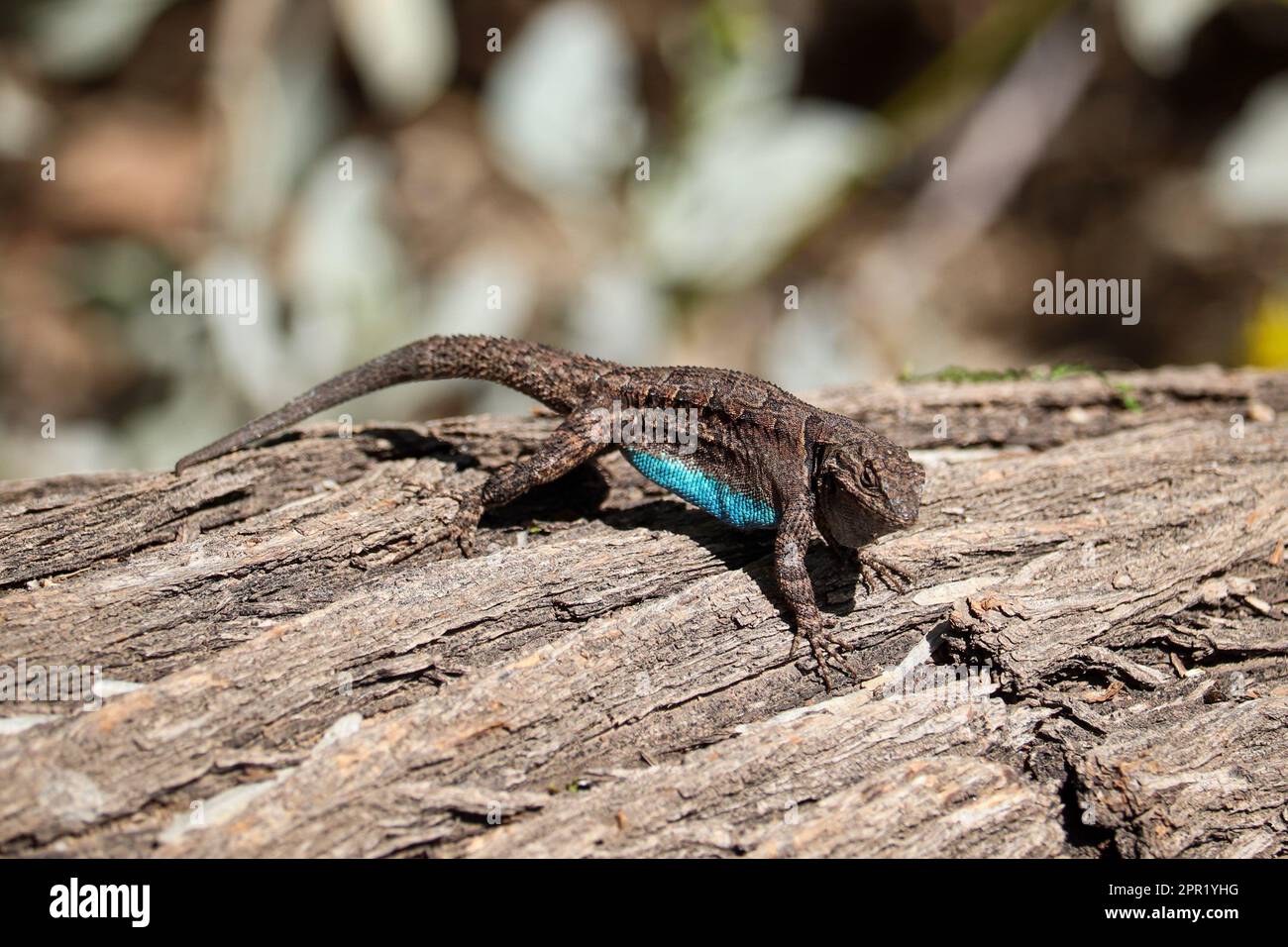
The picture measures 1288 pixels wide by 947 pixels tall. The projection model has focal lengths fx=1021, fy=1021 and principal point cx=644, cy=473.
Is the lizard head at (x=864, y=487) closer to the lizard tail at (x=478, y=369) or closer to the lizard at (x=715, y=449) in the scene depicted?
the lizard at (x=715, y=449)

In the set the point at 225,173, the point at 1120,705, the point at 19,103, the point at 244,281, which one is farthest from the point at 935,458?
the point at 19,103

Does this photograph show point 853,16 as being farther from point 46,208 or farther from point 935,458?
point 46,208

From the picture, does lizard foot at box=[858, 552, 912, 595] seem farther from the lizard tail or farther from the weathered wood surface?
the lizard tail

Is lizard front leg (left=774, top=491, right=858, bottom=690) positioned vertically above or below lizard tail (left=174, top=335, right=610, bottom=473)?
below

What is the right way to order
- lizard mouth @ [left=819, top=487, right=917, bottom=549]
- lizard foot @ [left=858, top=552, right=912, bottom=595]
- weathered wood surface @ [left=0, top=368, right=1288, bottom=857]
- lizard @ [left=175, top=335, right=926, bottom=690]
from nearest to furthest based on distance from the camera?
weathered wood surface @ [left=0, top=368, right=1288, bottom=857] → lizard mouth @ [left=819, top=487, right=917, bottom=549] → lizard @ [left=175, top=335, right=926, bottom=690] → lizard foot @ [left=858, top=552, right=912, bottom=595]

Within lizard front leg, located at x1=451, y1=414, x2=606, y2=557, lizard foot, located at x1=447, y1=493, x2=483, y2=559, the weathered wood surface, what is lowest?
the weathered wood surface

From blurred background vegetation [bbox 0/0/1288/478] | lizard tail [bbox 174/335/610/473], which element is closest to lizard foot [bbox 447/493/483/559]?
lizard tail [bbox 174/335/610/473]

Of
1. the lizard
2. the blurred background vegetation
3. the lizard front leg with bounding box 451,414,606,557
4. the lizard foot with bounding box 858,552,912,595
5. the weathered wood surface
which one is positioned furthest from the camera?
the blurred background vegetation

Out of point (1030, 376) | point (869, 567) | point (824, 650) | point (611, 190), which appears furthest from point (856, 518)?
point (611, 190)
